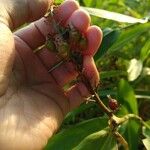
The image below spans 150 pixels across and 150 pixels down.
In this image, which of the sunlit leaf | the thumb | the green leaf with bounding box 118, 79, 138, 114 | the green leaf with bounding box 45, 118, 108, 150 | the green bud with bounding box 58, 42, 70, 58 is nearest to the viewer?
the green bud with bounding box 58, 42, 70, 58

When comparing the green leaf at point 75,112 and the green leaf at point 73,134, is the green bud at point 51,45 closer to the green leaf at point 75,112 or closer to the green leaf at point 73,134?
the green leaf at point 73,134

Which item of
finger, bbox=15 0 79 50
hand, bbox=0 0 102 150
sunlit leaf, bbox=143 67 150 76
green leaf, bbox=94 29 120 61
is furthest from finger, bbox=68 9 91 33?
sunlit leaf, bbox=143 67 150 76

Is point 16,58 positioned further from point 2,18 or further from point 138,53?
point 138,53

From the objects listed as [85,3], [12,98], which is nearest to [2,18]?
[12,98]

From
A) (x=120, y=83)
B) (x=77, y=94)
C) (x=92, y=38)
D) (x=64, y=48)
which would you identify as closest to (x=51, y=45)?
(x=64, y=48)

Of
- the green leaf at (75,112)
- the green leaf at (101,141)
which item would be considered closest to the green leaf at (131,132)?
the green leaf at (101,141)

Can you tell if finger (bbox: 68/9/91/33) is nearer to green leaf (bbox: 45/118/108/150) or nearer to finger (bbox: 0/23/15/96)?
finger (bbox: 0/23/15/96)
